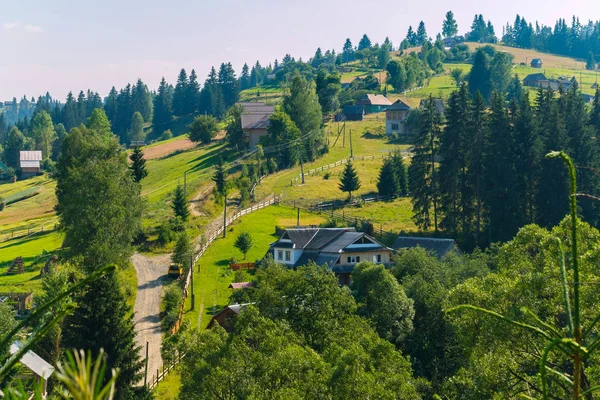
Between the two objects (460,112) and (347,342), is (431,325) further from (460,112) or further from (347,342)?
(460,112)

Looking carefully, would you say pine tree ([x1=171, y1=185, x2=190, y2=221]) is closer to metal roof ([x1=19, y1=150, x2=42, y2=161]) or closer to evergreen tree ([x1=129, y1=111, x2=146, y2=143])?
metal roof ([x1=19, y1=150, x2=42, y2=161])

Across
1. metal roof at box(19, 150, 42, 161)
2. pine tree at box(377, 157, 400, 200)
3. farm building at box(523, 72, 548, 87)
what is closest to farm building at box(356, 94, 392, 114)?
farm building at box(523, 72, 548, 87)

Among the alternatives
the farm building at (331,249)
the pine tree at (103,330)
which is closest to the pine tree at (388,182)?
the farm building at (331,249)

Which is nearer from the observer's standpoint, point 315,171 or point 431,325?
point 431,325

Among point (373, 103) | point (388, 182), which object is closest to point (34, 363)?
point (388, 182)

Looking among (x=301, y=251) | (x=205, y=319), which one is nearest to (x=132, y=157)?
(x=301, y=251)

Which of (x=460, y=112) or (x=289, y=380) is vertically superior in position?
(x=460, y=112)

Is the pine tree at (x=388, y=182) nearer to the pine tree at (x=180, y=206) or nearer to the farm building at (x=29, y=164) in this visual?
the pine tree at (x=180, y=206)
